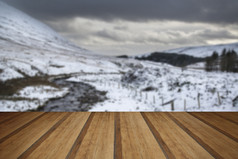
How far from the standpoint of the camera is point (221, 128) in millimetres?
1909

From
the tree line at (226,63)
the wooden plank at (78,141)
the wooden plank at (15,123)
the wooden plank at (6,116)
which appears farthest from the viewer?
the tree line at (226,63)

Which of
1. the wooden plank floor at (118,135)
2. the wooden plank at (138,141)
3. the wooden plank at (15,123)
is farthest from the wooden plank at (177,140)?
the wooden plank at (15,123)

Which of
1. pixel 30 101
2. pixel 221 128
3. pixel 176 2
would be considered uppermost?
pixel 176 2

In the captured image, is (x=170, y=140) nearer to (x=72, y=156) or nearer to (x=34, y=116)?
(x=72, y=156)

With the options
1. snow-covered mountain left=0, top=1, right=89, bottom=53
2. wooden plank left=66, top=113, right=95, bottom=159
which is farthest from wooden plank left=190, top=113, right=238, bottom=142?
snow-covered mountain left=0, top=1, right=89, bottom=53

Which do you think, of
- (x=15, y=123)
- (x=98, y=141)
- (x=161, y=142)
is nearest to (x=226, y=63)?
(x=161, y=142)

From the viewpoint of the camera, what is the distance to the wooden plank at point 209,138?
4.32 feet

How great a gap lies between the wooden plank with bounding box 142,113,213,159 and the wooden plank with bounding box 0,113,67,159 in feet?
4.51

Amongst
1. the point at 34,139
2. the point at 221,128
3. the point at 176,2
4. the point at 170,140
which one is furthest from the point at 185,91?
the point at 34,139

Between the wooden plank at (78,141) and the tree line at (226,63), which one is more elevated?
the tree line at (226,63)

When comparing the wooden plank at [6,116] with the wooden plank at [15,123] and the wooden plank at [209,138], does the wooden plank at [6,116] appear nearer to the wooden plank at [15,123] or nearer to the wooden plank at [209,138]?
the wooden plank at [15,123]

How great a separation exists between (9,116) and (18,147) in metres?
1.24

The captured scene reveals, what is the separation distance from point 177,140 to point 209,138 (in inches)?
15.2

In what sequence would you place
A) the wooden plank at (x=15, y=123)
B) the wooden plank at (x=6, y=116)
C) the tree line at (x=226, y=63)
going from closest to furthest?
the wooden plank at (x=15, y=123), the wooden plank at (x=6, y=116), the tree line at (x=226, y=63)
